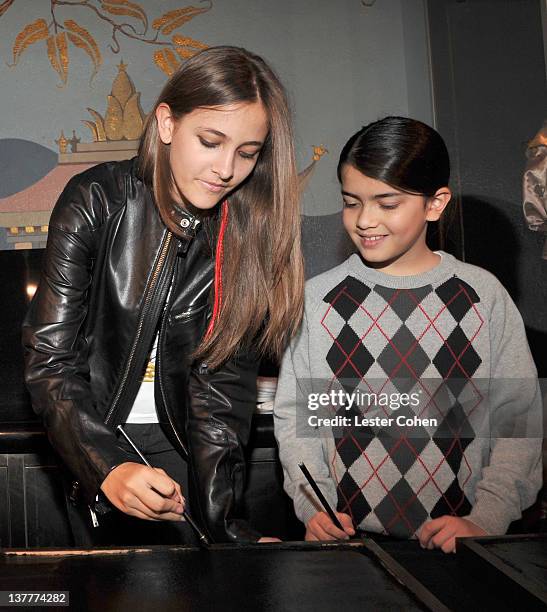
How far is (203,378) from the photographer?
1144mm

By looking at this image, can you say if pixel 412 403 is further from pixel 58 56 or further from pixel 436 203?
pixel 58 56

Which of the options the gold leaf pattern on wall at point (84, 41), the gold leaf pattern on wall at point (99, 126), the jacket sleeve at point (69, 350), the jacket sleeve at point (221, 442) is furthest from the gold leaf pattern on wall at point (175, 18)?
the jacket sleeve at point (221, 442)

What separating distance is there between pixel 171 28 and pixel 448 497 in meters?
1.53

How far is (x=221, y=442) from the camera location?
111cm

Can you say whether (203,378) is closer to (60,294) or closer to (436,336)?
(60,294)

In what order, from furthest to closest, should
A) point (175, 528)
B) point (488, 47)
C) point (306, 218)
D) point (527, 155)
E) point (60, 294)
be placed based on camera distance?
point (306, 218)
point (488, 47)
point (527, 155)
point (175, 528)
point (60, 294)

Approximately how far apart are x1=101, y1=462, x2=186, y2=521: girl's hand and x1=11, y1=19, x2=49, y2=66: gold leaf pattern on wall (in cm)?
150

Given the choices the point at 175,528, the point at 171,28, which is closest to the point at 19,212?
the point at 171,28

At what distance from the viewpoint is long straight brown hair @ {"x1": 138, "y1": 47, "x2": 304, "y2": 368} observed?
1097 mm

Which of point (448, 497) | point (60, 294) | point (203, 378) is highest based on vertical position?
point (60, 294)

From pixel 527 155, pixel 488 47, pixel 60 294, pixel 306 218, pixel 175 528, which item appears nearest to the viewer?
pixel 60 294

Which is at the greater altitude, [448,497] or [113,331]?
[113,331]

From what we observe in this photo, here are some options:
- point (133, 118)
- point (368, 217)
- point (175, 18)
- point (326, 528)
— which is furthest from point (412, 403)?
point (175, 18)

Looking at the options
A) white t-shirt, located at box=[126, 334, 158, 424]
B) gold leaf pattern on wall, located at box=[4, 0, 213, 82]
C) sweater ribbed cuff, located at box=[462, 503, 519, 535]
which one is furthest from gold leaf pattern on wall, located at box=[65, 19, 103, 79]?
sweater ribbed cuff, located at box=[462, 503, 519, 535]
